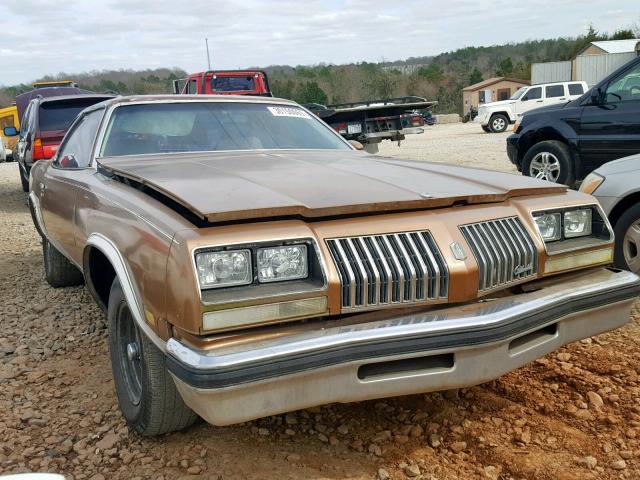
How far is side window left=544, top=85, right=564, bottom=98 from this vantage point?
79.8 feet

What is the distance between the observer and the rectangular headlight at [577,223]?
278cm

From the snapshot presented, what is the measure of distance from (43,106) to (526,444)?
30.7 ft

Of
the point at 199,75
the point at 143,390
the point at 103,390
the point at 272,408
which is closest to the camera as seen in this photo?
the point at 272,408

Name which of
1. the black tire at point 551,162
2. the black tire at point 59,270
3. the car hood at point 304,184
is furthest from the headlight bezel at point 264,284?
the black tire at point 551,162

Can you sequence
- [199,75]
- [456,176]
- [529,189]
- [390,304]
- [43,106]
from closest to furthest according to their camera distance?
[390,304] → [529,189] → [456,176] → [43,106] → [199,75]

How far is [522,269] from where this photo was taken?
98.7 inches

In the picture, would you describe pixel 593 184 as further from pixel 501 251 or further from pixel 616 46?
pixel 616 46

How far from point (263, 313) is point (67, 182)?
2337mm

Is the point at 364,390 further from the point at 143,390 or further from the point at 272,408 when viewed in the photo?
the point at 143,390

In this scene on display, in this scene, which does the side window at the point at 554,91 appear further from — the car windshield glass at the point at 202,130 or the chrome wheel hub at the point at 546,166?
the car windshield glass at the point at 202,130

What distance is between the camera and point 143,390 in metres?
2.52

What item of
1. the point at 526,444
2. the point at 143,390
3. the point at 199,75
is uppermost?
the point at 199,75

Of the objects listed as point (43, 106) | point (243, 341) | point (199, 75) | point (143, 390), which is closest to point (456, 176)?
point (243, 341)

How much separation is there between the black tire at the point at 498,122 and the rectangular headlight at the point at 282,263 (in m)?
24.2
